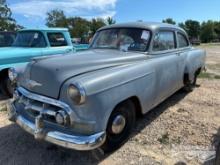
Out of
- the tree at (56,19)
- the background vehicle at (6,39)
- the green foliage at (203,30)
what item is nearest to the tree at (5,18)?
the tree at (56,19)

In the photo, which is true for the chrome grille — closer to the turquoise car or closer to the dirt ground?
the dirt ground

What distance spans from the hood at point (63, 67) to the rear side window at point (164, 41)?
0.62 m

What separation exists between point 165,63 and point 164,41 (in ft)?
1.97

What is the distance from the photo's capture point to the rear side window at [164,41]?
470 cm

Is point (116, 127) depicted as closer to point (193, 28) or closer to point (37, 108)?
point (37, 108)

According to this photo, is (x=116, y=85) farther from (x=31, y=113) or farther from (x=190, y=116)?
(x=190, y=116)

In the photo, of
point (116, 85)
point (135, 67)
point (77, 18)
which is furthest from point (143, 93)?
point (77, 18)

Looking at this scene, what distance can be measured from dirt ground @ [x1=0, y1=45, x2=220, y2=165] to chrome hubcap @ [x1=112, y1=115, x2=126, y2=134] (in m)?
0.33

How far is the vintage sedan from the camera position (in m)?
3.05

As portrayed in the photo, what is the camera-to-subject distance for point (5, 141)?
13.5ft

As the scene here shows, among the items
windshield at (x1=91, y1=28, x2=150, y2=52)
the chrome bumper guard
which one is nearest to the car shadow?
the chrome bumper guard

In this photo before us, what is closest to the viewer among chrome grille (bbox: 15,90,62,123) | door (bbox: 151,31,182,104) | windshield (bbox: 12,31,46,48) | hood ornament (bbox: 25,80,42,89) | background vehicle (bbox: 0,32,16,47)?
chrome grille (bbox: 15,90,62,123)

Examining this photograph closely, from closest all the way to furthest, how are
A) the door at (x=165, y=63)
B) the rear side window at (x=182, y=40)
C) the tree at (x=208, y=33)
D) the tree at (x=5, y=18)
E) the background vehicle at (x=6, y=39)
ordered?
1. the door at (x=165, y=63)
2. the rear side window at (x=182, y=40)
3. the background vehicle at (x=6, y=39)
4. the tree at (x=5, y=18)
5. the tree at (x=208, y=33)

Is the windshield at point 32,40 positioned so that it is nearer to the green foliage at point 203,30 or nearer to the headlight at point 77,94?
the headlight at point 77,94
